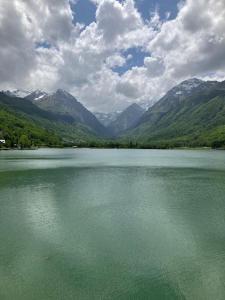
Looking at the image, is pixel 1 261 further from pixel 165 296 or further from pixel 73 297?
pixel 165 296

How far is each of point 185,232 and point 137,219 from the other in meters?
7.64

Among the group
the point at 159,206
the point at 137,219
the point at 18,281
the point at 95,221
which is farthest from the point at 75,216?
the point at 18,281

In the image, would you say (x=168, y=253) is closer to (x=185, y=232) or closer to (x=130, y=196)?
(x=185, y=232)

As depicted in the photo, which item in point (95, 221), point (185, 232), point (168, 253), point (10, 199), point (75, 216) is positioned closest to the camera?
point (168, 253)

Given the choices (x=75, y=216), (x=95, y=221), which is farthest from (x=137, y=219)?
(x=75, y=216)

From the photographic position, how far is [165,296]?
20.4 meters

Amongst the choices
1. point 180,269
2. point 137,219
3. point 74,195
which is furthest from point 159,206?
point 180,269

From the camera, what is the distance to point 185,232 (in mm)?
35125

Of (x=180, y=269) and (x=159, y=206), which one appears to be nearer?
(x=180, y=269)

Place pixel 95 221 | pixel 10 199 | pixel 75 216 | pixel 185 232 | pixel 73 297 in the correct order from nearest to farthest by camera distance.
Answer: pixel 73 297
pixel 185 232
pixel 95 221
pixel 75 216
pixel 10 199

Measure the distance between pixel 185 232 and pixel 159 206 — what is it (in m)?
13.8

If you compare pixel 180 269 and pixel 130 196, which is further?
pixel 130 196

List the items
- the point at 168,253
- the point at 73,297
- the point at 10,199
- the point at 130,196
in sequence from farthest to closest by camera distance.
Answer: the point at 130,196
the point at 10,199
the point at 168,253
the point at 73,297

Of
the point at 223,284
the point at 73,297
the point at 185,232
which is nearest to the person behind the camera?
the point at 73,297
